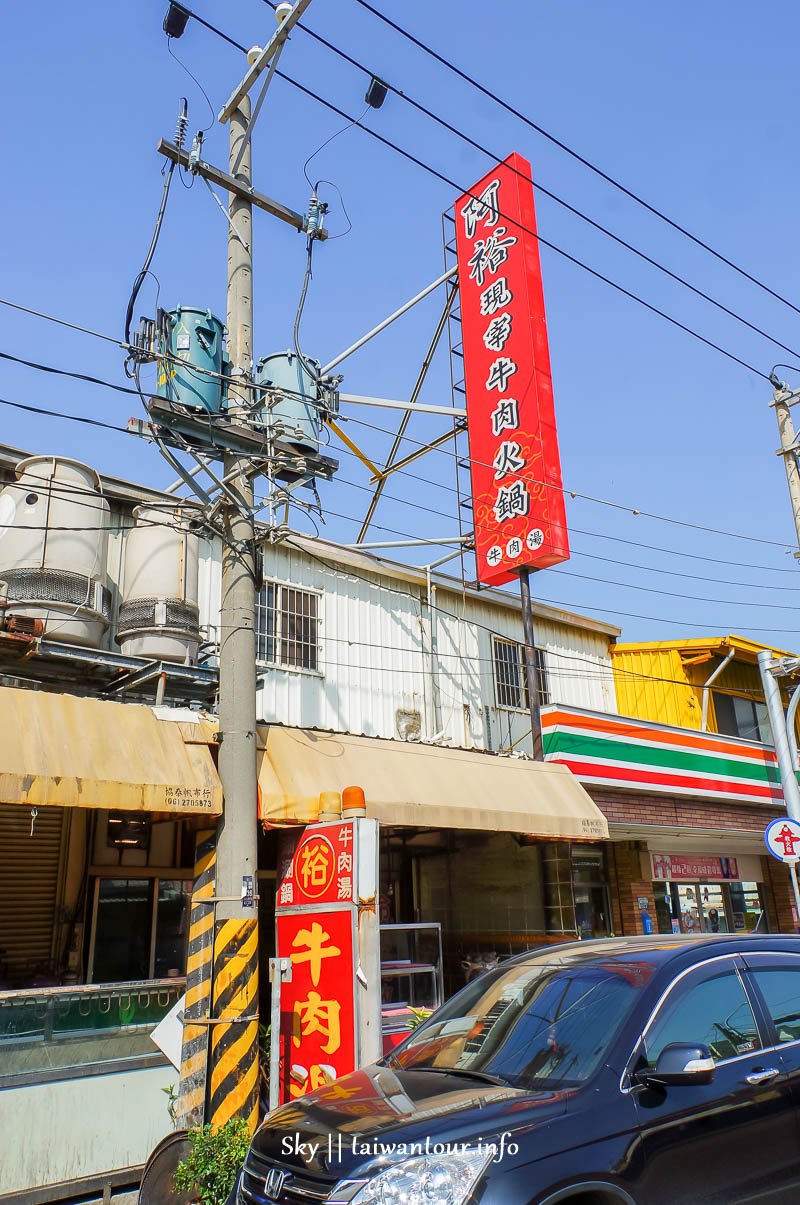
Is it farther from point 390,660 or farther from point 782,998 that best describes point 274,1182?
point 390,660

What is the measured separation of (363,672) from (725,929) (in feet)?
33.8

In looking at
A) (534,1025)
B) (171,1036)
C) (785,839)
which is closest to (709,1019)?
(534,1025)

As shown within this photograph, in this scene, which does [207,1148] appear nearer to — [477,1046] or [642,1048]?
[477,1046]

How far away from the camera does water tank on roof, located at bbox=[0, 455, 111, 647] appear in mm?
Result: 10109

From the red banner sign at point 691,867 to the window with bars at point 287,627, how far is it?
8325mm

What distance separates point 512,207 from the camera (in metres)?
15.2

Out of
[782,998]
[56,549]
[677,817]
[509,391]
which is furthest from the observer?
[677,817]

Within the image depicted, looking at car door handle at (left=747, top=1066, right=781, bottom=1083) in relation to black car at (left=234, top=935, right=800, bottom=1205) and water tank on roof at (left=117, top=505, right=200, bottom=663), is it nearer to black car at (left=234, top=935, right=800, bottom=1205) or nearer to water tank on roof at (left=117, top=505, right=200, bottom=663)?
black car at (left=234, top=935, right=800, bottom=1205)

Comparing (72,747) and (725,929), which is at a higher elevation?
(72,747)

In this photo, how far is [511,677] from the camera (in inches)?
695

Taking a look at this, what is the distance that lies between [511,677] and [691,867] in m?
5.68

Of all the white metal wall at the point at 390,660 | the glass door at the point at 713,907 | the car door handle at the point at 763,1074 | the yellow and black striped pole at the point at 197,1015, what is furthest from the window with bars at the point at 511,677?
the car door handle at the point at 763,1074

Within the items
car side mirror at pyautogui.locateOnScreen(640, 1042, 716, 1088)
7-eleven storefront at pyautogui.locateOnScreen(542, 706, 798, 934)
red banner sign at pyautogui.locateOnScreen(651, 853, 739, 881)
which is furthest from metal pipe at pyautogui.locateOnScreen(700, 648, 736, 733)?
car side mirror at pyautogui.locateOnScreen(640, 1042, 716, 1088)

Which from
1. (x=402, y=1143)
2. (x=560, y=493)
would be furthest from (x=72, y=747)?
(x=560, y=493)
